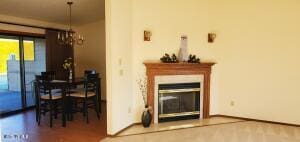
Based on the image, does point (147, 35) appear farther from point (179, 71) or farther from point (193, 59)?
point (193, 59)

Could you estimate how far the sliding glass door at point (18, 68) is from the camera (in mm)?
5281

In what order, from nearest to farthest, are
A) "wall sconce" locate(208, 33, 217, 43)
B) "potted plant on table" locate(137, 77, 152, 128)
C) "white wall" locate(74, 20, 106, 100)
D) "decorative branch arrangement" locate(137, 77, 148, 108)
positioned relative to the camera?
1. "potted plant on table" locate(137, 77, 152, 128)
2. "decorative branch arrangement" locate(137, 77, 148, 108)
3. "wall sconce" locate(208, 33, 217, 43)
4. "white wall" locate(74, 20, 106, 100)

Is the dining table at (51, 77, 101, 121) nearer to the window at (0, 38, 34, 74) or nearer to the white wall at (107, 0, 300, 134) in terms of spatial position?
the white wall at (107, 0, 300, 134)

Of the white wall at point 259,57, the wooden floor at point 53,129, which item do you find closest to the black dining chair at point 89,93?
the wooden floor at point 53,129

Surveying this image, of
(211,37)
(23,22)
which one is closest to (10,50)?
(23,22)

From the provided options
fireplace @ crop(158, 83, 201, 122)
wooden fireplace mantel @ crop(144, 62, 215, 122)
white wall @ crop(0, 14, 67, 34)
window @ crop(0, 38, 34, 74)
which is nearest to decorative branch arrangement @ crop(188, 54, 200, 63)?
wooden fireplace mantel @ crop(144, 62, 215, 122)

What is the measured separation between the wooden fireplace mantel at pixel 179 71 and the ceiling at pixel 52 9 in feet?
5.99

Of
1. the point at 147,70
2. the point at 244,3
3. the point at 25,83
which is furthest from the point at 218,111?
the point at 25,83

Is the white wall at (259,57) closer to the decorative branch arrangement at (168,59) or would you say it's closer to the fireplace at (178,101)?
the fireplace at (178,101)

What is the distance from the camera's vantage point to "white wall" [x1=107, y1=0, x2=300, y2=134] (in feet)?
14.7

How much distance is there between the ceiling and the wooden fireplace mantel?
5.99 feet

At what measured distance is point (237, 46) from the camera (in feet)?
16.2

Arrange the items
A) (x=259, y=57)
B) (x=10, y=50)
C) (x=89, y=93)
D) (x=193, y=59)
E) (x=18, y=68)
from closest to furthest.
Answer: (x=259, y=57) → (x=193, y=59) → (x=89, y=93) → (x=10, y=50) → (x=18, y=68)

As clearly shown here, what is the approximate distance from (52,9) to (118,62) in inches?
87.5
